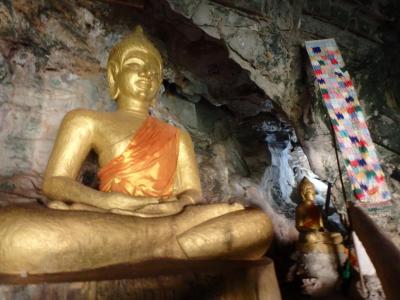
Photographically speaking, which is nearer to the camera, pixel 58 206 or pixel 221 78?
pixel 58 206

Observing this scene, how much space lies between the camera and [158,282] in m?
1.51

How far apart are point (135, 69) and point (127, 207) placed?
1251mm

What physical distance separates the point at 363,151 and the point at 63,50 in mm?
3554

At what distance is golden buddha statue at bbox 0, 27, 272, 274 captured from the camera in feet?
4.82

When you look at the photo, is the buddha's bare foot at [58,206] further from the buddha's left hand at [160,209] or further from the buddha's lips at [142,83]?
the buddha's lips at [142,83]

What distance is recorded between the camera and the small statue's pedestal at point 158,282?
135cm

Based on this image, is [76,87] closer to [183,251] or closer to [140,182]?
[140,182]

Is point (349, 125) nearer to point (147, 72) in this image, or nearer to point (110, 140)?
point (147, 72)

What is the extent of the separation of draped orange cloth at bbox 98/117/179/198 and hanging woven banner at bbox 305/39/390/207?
6.74ft

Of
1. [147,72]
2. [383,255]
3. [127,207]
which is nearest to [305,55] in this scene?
[147,72]

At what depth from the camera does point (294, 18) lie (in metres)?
4.62

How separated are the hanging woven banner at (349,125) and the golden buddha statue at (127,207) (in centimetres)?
191

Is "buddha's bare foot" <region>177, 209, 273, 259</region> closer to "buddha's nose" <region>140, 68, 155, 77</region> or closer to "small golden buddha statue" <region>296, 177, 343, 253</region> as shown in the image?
"buddha's nose" <region>140, 68, 155, 77</region>

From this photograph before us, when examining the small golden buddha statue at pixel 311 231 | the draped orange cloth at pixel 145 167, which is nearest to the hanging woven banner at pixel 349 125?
the small golden buddha statue at pixel 311 231
